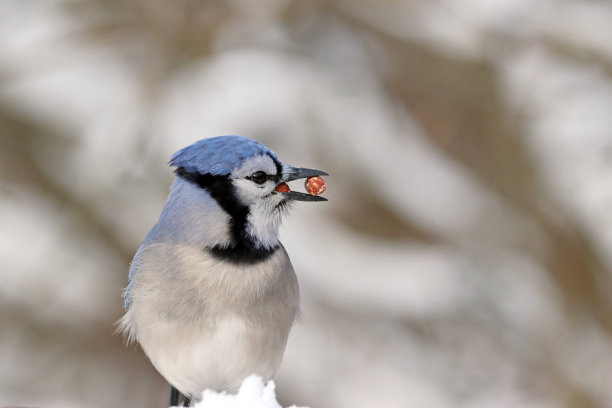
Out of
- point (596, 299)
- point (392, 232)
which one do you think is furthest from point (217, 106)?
point (596, 299)

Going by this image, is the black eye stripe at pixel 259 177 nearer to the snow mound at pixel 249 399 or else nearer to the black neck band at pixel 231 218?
the black neck band at pixel 231 218

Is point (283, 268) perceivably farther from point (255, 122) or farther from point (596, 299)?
point (596, 299)

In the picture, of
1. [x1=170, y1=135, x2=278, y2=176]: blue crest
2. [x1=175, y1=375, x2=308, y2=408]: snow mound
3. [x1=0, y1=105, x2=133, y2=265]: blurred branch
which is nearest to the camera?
[x1=175, y1=375, x2=308, y2=408]: snow mound

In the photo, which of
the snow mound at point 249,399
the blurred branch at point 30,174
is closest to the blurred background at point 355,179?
the blurred branch at point 30,174

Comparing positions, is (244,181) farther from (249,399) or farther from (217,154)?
(249,399)

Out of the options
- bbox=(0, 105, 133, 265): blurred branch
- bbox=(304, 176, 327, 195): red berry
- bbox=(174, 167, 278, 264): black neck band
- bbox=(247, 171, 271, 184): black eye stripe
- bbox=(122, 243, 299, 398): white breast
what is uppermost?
bbox=(0, 105, 133, 265): blurred branch

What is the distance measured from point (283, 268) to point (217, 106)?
243cm

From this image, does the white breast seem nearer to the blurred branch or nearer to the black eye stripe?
the black eye stripe

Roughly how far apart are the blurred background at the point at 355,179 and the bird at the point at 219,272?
1.99m

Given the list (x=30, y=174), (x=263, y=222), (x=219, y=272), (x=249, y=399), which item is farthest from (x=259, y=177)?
(x=30, y=174)

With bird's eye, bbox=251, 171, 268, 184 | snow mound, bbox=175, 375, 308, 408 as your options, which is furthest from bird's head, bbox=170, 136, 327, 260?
snow mound, bbox=175, 375, 308, 408

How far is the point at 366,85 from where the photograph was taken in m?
4.12

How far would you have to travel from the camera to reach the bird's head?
1.55 m

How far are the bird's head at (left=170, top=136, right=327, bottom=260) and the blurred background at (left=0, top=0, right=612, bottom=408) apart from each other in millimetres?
2048
